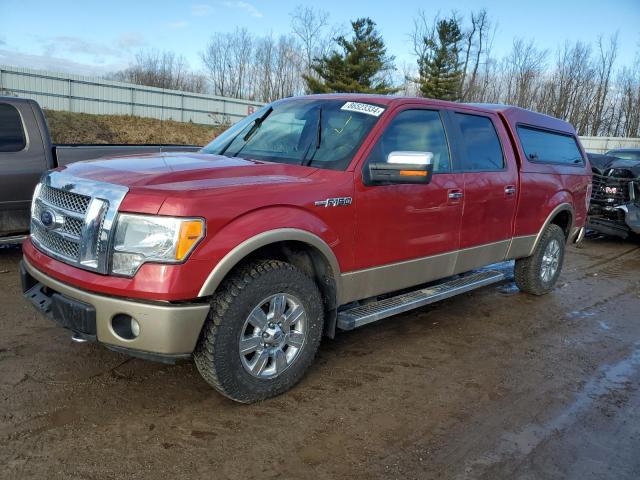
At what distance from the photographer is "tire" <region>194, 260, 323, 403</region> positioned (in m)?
2.96

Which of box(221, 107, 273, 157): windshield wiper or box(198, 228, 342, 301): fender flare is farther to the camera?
box(221, 107, 273, 157): windshield wiper

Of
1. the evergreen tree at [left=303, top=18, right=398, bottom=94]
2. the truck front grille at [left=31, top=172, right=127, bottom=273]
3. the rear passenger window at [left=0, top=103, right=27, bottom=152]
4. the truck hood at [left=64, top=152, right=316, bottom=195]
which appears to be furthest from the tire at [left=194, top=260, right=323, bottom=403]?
the evergreen tree at [left=303, top=18, right=398, bottom=94]

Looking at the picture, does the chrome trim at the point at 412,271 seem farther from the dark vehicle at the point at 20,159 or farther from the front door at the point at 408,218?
the dark vehicle at the point at 20,159

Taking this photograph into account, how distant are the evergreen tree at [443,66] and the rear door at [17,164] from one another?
38929 millimetres

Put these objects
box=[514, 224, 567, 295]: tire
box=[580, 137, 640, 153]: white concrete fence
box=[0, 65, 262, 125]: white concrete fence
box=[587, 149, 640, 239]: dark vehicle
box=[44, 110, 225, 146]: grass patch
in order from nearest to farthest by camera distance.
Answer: box=[514, 224, 567, 295]: tire → box=[587, 149, 640, 239]: dark vehicle → box=[44, 110, 225, 146]: grass patch → box=[0, 65, 262, 125]: white concrete fence → box=[580, 137, 640, 153]: white concrete fence

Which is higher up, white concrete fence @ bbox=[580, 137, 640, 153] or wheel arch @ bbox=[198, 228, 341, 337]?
white concrete fence @ bbox=[580, 137, 640, 153]

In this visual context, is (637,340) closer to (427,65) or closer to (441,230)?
(441,230)

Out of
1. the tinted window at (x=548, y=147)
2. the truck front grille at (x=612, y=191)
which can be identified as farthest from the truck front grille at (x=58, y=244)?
the truck front grille at (x=612, y=191)

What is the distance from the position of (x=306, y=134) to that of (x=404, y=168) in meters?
0.90

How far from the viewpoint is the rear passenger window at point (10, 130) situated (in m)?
5.97

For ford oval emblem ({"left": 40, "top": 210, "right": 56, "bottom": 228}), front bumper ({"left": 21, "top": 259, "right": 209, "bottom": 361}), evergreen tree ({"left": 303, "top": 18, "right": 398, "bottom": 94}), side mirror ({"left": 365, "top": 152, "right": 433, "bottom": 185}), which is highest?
evergreen tree ({"left": 303, "top": 18, "right": 398, "bottom": 94})

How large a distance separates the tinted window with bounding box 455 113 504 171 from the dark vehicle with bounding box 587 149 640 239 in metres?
5.54

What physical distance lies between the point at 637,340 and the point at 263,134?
3.77m

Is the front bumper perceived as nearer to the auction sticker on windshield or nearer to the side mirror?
the side mirror
